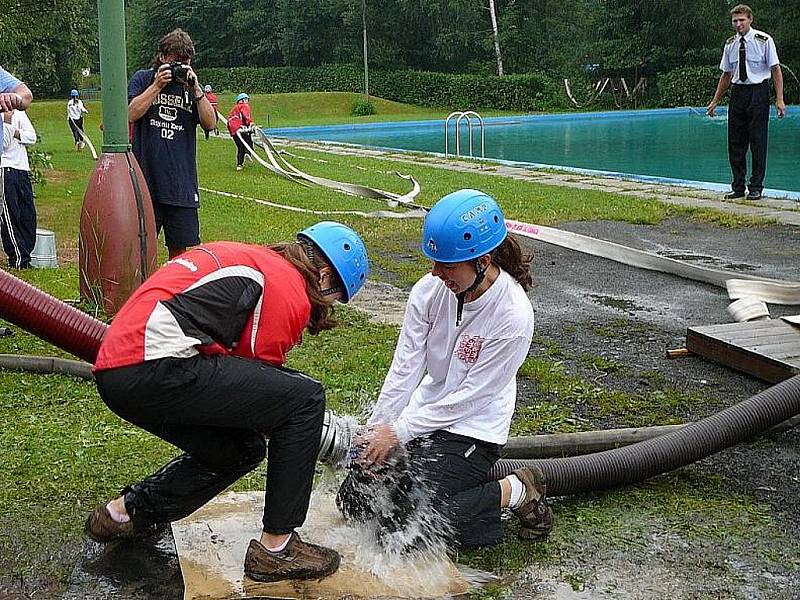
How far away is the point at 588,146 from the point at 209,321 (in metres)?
29.5

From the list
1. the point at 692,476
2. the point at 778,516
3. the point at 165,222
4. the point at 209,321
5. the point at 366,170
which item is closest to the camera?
the point at 209,321

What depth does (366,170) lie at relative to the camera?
19578mm

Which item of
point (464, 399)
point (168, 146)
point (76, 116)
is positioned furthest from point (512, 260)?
point (76, 116)

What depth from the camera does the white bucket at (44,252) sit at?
9320mm

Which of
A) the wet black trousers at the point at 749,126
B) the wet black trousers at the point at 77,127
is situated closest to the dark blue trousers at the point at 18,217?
the wet black trousers at the point at 749,126

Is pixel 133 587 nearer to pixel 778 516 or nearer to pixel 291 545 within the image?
pixel 291 545

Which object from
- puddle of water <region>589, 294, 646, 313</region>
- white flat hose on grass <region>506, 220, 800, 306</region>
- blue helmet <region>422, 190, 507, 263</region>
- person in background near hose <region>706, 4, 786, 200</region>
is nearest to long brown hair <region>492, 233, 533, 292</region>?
blue helmet <region>422, 190, 507, 263</region>

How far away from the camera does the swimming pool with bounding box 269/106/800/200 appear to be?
22.3 meters

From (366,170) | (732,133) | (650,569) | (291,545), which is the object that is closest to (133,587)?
(291,545)

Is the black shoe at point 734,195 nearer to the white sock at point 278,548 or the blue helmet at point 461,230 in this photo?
the blue helmet at point 461,230

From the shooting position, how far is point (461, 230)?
12.2ft

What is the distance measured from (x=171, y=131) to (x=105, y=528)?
4281 millimetres

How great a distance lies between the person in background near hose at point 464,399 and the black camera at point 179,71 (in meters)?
4.11

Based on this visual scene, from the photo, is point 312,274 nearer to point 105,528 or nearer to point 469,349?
point 469,349
